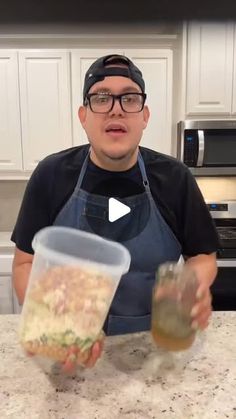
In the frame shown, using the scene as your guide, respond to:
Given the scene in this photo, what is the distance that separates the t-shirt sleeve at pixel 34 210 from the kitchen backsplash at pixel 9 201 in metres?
1.89

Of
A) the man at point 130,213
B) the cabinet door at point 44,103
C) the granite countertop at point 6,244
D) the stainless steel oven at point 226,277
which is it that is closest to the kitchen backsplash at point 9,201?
the granite countertop at point 6,244

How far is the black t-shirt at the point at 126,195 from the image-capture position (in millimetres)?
1134

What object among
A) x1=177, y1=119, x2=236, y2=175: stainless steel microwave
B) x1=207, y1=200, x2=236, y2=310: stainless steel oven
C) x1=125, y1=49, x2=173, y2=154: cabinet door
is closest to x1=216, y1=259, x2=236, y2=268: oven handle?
x1=207, y1=200, x2=236, y2=310: stainless steel oven

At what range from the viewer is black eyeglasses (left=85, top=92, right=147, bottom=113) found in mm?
990

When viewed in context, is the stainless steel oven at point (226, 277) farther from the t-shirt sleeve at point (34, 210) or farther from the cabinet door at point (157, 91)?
the t-shirt sleeve at point (34, 210)

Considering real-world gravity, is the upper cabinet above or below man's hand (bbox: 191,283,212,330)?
above

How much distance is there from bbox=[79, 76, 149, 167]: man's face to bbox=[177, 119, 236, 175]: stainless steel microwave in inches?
56.3

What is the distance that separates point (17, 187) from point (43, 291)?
98.2 inches

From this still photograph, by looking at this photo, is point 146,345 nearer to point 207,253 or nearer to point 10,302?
point 207,253

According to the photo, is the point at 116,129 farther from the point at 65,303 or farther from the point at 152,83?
the point at 152,83

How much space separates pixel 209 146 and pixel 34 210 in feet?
5.24

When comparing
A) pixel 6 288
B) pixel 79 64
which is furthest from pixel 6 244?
pixel 79 64

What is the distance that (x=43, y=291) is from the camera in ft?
1.95
